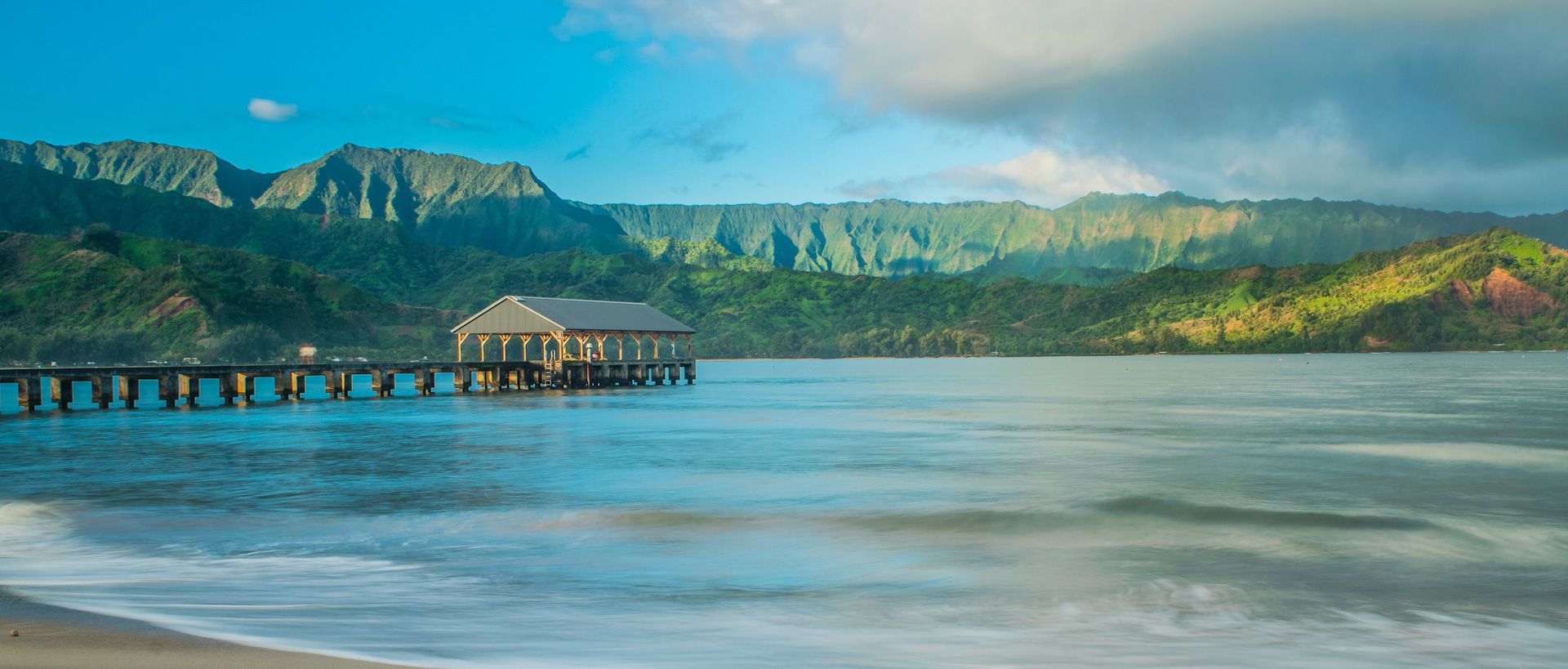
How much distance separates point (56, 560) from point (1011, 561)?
482 inches

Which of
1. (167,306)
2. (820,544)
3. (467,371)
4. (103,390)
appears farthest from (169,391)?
(167,306)

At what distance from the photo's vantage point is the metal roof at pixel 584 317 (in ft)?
212

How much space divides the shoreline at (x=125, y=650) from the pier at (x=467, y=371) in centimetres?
4642

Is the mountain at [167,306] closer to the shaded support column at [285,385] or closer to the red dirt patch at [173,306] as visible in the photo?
the red dirt patch at [173,306]

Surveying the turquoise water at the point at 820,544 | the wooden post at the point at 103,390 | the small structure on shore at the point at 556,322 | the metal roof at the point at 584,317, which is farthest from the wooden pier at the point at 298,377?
the turquoise water at the point at 820,544

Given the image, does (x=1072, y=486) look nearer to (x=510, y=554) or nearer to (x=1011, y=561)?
(x=1011, y=561)

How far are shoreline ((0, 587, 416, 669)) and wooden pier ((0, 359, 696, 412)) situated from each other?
46.4 metres

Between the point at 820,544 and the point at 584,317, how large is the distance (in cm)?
5380

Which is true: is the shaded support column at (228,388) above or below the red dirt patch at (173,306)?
below

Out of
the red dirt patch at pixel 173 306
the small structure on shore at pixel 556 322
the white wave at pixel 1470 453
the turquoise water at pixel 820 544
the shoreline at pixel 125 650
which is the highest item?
the red dirt patch at pixel 173 306

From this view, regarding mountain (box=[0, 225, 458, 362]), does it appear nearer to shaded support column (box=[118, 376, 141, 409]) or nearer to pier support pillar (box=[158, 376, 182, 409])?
pier support pillar (box=[158, 376, 182, 409])

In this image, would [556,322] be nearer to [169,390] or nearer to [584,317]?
[584,317]

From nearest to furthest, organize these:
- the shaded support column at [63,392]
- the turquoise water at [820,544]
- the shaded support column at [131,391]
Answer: the turquoise water at [820,544]
the shaded support column at [63,392]
the shaded support column at [131,391]

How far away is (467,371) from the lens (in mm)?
70312
